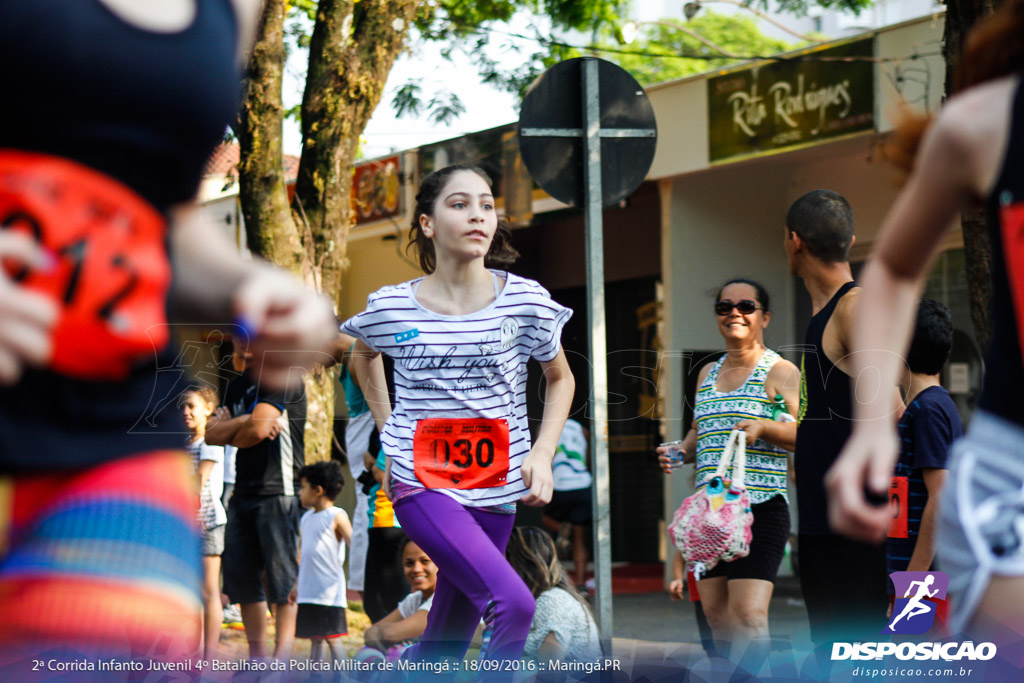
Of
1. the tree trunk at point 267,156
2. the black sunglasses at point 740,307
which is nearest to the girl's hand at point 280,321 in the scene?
the black sunglasses at point 740,307

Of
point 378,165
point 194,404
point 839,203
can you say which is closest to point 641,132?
point 839,203

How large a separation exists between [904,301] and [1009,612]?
0.55 meters

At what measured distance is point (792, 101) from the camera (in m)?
11.8

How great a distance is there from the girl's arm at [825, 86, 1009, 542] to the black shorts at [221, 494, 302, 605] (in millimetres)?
5545

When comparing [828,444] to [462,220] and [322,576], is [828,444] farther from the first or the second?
[322,576]

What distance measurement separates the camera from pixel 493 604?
4648 mm

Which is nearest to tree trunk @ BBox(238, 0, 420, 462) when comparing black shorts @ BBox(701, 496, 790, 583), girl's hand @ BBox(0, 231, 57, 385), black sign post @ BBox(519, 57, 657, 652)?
black sign post @ BBox(519, 57, 657, 652)

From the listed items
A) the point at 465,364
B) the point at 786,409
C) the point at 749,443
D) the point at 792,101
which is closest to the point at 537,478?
the point at 465,364

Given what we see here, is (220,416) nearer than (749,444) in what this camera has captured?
No

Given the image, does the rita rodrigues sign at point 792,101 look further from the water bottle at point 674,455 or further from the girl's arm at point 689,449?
the water bottle at point 674,455

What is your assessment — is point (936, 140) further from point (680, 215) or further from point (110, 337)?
point (680, 215)

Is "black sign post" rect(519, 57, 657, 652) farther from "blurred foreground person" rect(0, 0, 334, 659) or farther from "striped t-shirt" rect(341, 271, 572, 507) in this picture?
"blurred foreground person" rect(0, 0, 334, 659)

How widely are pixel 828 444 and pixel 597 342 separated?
4.84ft

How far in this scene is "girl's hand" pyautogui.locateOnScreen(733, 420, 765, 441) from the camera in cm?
585
